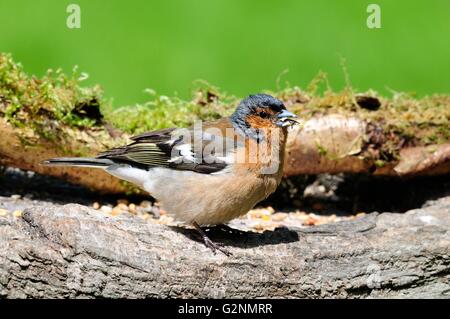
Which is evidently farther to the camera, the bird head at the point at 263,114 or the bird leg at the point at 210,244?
the bird head at the point at 263,114

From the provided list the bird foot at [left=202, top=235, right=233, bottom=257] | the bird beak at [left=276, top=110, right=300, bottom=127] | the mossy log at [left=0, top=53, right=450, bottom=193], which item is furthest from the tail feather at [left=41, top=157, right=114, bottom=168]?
the bird beak at [left=276, top=110, right=300, bottom=127]

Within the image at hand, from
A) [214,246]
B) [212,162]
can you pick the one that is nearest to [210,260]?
[214,246]

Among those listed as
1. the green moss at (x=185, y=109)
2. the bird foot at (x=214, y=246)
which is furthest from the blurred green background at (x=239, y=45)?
the bird foot at (x=214, y=246)

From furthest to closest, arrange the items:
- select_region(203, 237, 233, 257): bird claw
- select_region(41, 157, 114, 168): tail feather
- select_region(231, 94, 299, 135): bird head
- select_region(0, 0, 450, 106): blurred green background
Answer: select_region(0, 0, 450, 106): blurred green background < select_region(41, 157, 114, 168): tail feather < select_region(231, 94, 299, 135): bird head < select_region(203, 237, 233, 257): bird claw

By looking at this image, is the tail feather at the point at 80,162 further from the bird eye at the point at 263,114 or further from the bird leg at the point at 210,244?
the bird eye at the point at 263,114

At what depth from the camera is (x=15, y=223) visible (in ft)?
15.5

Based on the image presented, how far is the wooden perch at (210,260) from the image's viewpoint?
4.48 meters

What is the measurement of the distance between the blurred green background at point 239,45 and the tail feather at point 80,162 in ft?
12.0

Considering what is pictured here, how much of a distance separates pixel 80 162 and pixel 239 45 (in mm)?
4843

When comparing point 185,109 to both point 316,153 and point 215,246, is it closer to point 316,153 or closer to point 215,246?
point 316,153

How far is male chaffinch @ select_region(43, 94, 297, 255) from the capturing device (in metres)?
5.02

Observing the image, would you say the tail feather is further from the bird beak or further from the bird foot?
the bird beak
